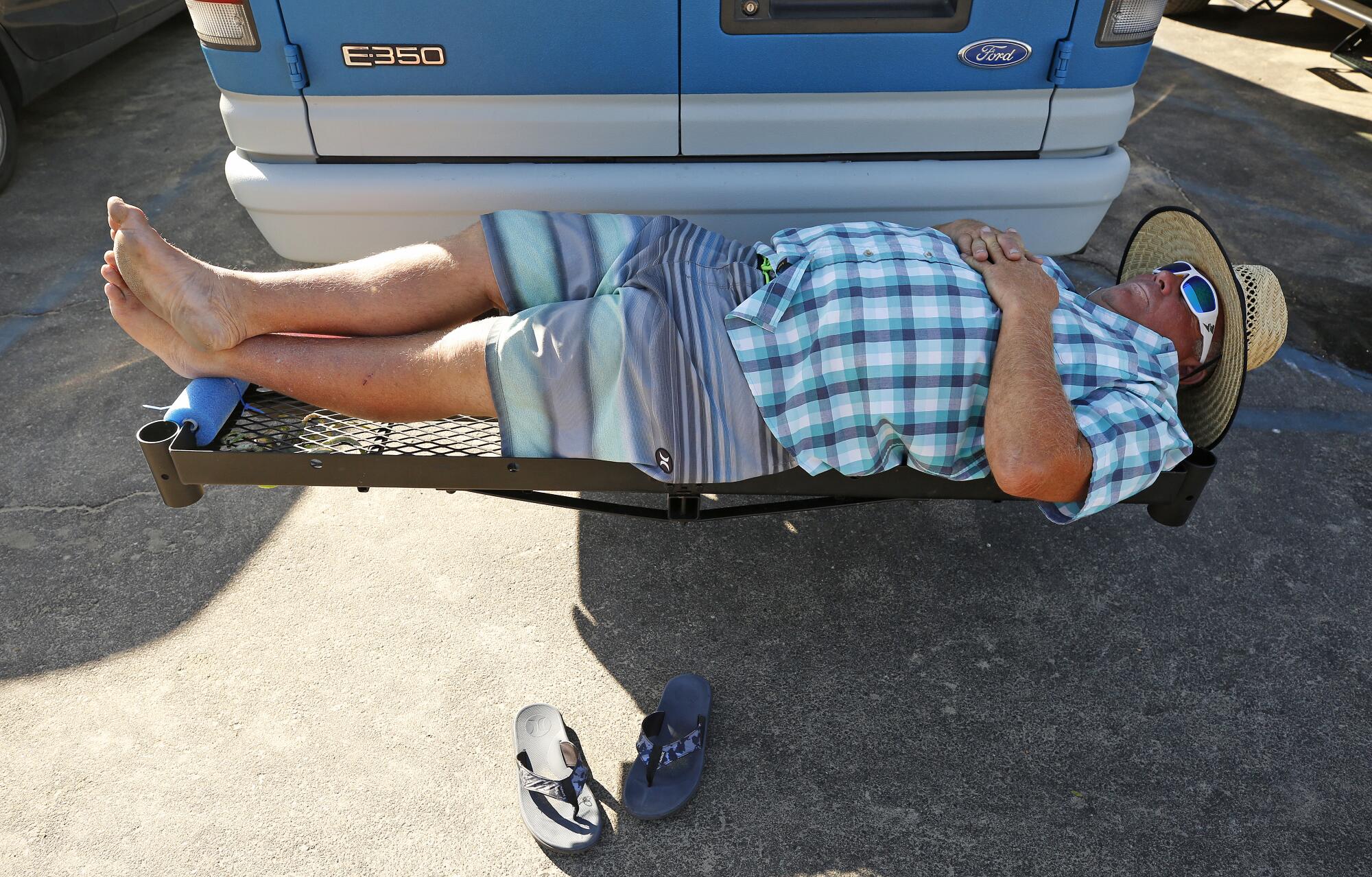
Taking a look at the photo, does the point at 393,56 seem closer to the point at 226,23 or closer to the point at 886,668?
the point at 226,23

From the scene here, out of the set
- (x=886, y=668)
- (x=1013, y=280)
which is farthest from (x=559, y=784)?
(x=1013, y=280)

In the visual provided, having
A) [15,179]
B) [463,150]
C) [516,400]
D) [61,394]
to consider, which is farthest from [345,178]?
[15,179]

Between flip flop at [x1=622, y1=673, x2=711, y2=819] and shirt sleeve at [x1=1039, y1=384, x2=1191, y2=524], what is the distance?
1046mm

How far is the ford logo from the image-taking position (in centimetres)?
239

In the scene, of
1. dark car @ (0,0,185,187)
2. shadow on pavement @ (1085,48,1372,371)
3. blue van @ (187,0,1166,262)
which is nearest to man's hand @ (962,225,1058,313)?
blue van @ (187,0,1166,262)

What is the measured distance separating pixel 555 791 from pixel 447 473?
0.78 meters

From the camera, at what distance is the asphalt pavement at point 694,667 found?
1969 mm

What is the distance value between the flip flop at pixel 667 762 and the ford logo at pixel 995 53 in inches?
75.6

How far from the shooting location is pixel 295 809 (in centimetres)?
199

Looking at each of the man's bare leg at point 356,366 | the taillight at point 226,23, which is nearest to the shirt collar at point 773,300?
the man's bare leg at point 356,366

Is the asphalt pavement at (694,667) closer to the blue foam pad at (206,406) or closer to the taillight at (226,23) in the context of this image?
the blue foam pad at (206,406)

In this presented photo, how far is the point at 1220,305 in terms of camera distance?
89.7 inches

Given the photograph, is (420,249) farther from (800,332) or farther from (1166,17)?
(1166,17)

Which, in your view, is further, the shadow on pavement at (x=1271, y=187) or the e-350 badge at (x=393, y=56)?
the shadow on pavement at (x=1271, y=187)
